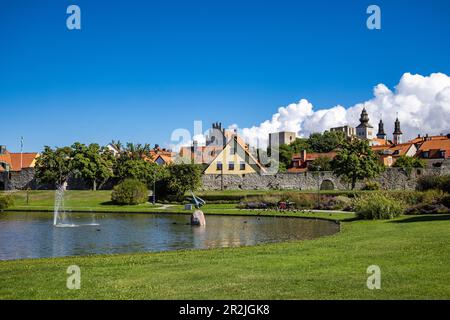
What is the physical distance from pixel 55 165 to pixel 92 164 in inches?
228

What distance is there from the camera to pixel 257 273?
11695 millimetres

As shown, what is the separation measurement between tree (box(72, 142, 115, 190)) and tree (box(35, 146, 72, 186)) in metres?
1.34

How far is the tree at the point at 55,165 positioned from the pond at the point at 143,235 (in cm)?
3489

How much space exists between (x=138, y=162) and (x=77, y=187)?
A: 10494mm

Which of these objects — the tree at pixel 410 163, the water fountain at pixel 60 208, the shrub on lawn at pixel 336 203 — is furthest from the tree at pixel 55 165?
the tree at pixel 410 163

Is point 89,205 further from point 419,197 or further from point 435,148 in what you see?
point 435,148

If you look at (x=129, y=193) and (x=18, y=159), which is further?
(x=18, y=159)

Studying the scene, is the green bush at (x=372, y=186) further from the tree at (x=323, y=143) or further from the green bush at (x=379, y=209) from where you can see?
the tree at (x=323, y=143)

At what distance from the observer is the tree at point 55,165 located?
64.5m

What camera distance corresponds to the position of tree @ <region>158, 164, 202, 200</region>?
51.7 metres

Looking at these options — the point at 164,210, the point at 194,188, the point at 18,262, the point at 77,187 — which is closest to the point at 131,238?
the point at 18,262

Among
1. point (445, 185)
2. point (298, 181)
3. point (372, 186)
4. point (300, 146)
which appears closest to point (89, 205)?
point (298, 181)
